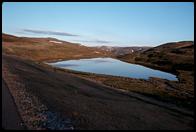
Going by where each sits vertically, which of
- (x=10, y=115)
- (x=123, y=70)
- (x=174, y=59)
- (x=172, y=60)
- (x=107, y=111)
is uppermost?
(x=174, y=59)

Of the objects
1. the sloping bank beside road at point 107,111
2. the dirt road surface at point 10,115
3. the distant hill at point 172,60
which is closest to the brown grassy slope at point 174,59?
the distant hill at point 172,60

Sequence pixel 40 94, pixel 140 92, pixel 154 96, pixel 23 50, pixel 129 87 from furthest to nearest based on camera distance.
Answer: pixel 23 50 < pixel 129 87 < pixel 140 92 < pixel 154 96 < pixel 40 94

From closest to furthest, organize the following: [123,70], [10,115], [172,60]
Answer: [10,115] → [123,70] → [172,60]

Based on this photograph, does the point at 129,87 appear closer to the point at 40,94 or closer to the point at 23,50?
the point at 40,94

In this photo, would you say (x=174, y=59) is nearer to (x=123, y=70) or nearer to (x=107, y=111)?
(x=123, y=70)

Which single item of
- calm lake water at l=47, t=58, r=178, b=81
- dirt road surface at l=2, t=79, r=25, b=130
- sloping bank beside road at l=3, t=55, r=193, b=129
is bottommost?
calm lake water at l=47, t=58, r=178, b=81

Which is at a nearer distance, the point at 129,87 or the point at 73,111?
the point at 73,111

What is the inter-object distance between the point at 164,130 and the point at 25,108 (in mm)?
11357

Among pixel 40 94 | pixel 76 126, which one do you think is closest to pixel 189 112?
pixel 76 126

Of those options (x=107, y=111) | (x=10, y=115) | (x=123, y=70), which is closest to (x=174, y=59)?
(x=123, y=70)

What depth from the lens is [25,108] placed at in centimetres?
2269

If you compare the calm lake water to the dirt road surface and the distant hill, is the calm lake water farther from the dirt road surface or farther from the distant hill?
the dirt road surface

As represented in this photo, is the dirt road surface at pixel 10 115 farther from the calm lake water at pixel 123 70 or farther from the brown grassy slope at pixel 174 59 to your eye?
the brown grassy slope at pixel 174 59

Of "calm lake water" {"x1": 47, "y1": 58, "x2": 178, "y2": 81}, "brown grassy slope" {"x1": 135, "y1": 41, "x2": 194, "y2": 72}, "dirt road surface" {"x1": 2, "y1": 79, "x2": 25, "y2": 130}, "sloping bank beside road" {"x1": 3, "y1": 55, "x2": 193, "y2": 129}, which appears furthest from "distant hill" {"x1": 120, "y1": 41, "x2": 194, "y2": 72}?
"dirt road surface" {"x1": 2, "y1": 79, "x2": 25, "y2": 130}
